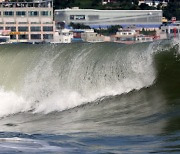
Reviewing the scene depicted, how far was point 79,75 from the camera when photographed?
3075 cm

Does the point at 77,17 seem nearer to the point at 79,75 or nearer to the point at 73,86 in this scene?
the point at 79,75

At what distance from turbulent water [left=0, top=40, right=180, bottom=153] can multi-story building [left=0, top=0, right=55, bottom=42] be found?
90.6 m

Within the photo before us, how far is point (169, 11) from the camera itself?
180 m

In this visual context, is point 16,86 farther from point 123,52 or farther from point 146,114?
point 146,114

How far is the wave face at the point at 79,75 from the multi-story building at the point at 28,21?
91526 mm

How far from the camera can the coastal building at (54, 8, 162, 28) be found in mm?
166625

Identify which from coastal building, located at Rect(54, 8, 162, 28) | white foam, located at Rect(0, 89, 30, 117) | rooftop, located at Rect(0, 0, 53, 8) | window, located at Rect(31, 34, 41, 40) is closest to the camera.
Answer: white foam, located at Rect(0, 89, 30, 117)

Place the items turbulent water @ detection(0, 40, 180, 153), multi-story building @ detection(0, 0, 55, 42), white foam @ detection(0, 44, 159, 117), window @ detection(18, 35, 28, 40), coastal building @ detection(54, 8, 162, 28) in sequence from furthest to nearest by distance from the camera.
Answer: coastal building @ detection(54, 8, 162, 28), multi-story building @ detection(0, 0, 55, 42), window @ detection(18, 35, 28, 40), white foam @ detection(0, 44, 159, 117), turbulent water @ detection(0, 40, 180, 153)

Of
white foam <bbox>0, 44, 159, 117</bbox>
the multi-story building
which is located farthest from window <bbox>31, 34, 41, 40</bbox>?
white foam <bbox>0, 44, 159, 117</bbox>

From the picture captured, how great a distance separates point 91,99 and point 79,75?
5.85ft

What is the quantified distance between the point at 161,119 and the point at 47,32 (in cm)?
10657

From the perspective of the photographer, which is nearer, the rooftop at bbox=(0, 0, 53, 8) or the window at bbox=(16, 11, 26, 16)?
the window at bbox=(16, 11, 26, 16)

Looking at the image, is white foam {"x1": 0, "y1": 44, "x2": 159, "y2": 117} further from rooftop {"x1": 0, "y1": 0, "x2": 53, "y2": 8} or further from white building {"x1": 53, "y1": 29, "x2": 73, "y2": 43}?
rooftop {"x1": 0, "y1": 0, "x2": 53, "y2": 8}

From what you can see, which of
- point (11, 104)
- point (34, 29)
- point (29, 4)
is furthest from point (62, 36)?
point (11, 104)
